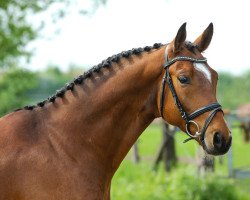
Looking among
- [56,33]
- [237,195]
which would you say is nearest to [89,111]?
[237,195]

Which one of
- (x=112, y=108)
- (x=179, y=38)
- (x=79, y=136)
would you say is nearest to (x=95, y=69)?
(x=112, y=108)

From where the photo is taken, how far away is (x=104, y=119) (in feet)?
14.6

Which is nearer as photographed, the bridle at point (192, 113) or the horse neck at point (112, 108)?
the bridle at point (192, 113)

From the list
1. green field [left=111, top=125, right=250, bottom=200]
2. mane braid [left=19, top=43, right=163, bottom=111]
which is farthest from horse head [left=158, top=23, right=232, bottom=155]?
green field [left=111, top=125, right=250, bottom=200]

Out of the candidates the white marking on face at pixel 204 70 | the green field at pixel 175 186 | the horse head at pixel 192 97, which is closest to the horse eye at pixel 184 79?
the horse head at pixel 192 97

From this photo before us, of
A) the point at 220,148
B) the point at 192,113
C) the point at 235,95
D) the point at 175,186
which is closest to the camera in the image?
the point at 220,148

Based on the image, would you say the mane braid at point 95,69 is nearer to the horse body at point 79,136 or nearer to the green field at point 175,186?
the horse body at point 79,136

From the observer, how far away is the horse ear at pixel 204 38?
15.2 ft

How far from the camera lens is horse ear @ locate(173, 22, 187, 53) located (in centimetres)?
434

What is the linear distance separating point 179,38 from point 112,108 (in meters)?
0.75

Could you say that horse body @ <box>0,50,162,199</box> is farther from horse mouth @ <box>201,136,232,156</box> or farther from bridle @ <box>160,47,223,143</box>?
horse mouth @ <box>201,136,232,156</box>

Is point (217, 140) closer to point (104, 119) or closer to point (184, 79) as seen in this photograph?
point (184, 79)

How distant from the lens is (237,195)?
32.5 ft

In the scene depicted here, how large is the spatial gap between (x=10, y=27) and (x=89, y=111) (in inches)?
291
